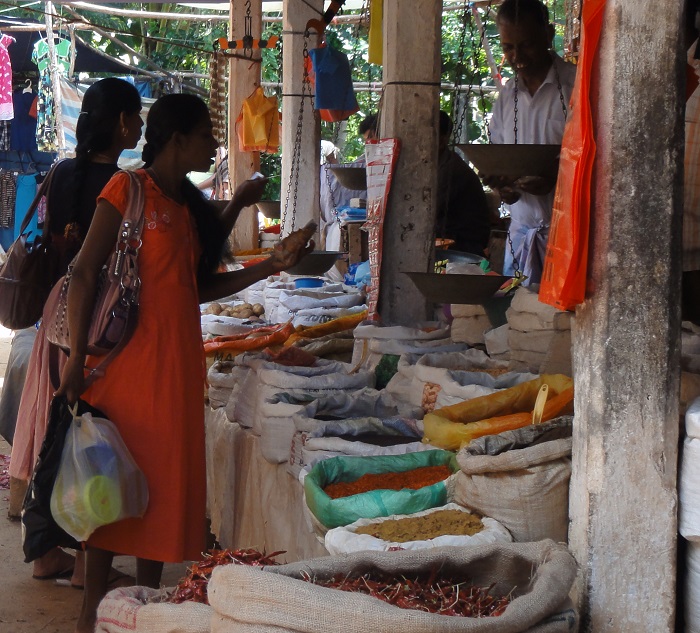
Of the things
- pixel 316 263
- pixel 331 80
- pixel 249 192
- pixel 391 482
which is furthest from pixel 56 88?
pixel 391 482

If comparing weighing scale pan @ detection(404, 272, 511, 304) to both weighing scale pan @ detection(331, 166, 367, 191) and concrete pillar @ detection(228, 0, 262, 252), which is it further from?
concrete pillar @ detection(228, 0, 262, 252)

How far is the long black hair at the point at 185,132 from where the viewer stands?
9.72ft

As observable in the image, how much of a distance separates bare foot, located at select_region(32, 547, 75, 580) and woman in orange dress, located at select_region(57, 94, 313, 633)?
953 mm

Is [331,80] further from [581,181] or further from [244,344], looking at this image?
[581,181]

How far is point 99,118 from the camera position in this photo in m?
3.25

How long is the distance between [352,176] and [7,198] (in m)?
10.6

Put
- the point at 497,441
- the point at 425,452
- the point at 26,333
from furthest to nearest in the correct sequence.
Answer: the point at 26,333 < the point at 425,452 < the point at 497,441

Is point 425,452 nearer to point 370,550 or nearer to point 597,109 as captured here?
point 370,550

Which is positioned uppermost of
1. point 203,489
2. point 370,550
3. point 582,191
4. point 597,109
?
point 597,109

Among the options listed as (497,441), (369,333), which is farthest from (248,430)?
(497,441)

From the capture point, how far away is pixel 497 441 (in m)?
2.33

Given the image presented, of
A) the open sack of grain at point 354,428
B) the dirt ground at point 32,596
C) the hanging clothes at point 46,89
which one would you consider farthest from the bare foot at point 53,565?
the hanging clothes at point 46,89

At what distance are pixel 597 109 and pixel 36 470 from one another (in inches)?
67.2

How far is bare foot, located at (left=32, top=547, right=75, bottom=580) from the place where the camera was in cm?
385
